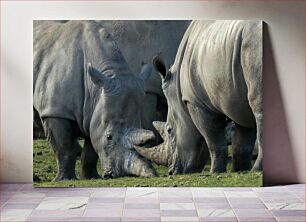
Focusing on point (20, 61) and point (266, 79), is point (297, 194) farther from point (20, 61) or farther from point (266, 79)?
point (20, 61)

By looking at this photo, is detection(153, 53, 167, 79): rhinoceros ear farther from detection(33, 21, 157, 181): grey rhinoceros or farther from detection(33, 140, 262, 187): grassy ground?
detection(33, 140, 262, 187): grassy ground

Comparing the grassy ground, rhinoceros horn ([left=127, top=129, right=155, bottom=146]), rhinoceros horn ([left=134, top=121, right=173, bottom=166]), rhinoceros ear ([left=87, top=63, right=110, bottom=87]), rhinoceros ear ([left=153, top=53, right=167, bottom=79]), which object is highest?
rhinoceros ear ([left=153, top=53, right=167, bottom=79])

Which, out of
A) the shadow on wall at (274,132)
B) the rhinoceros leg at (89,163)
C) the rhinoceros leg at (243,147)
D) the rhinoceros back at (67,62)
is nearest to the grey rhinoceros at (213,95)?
the rhinoceros leg at (243,147)

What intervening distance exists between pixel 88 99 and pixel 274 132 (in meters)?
1.89

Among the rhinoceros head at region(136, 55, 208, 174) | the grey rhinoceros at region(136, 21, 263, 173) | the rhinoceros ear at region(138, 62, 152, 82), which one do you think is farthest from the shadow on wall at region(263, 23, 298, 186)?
the rhinoceros ear at region(138, 62, 152, 82)

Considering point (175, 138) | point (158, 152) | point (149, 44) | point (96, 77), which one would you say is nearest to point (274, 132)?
point (175, 138)

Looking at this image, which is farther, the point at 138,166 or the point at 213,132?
the point at 213,132

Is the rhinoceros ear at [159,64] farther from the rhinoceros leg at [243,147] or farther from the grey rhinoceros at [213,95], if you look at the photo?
the rhinoceros leg at [243,147]

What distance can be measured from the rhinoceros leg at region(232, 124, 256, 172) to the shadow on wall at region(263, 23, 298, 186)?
0.55ft

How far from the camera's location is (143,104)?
237 inches

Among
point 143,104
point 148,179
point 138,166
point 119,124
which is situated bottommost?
point 148,179

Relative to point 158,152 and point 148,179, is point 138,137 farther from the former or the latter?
point 148,179

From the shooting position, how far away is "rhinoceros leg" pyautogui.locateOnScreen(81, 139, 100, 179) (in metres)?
5.96

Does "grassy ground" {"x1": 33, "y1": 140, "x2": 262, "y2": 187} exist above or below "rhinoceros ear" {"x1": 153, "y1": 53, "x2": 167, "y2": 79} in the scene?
below
